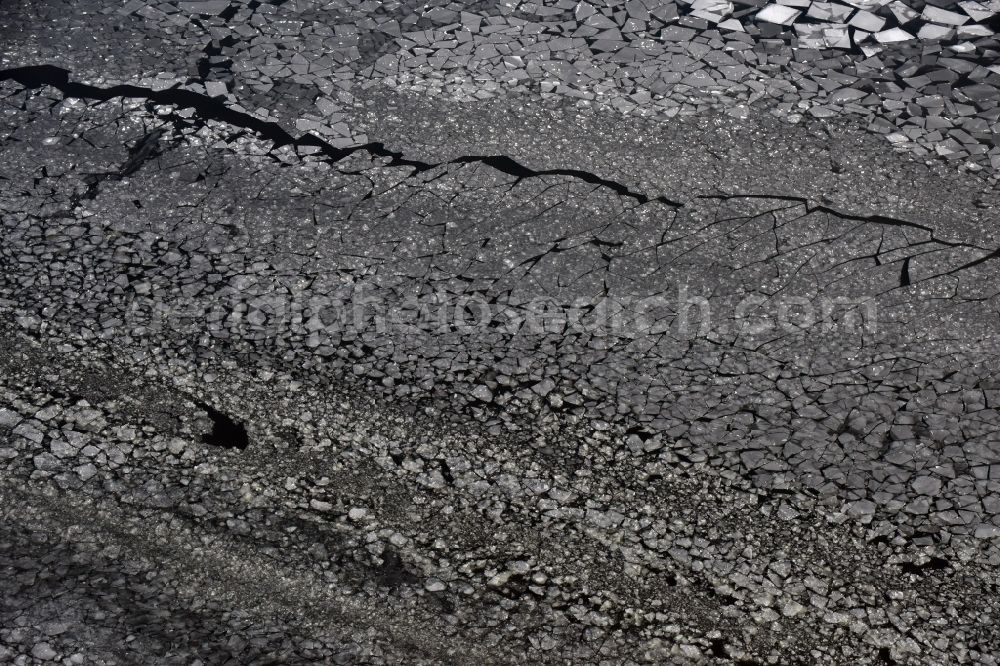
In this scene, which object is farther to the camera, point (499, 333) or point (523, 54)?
point (523, 54)

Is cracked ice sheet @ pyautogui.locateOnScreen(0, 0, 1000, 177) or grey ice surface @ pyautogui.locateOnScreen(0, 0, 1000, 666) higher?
cracked ice sheet @ pyautogui.locateOnScreen(0, 0, 1000, 177)

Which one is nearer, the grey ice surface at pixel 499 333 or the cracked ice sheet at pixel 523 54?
the grey ice surface at pixel 499 333

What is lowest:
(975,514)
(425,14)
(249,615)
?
(249,615)

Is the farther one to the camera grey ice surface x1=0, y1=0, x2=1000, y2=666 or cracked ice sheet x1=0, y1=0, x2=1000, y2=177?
cracked ice sheet x1=0, y1=0, x2=1000, y2=177

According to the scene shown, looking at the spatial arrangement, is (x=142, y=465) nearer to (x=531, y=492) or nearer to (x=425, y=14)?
(x=531, y=492)

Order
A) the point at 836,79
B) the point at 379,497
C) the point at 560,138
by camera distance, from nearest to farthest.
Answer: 1. the point at 379,497
2. the point at 560,138
3. the point at 836,79

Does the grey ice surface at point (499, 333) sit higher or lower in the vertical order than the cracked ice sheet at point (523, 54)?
lower

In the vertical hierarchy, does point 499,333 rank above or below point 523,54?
below

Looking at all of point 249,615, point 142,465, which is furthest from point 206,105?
point 249,615
